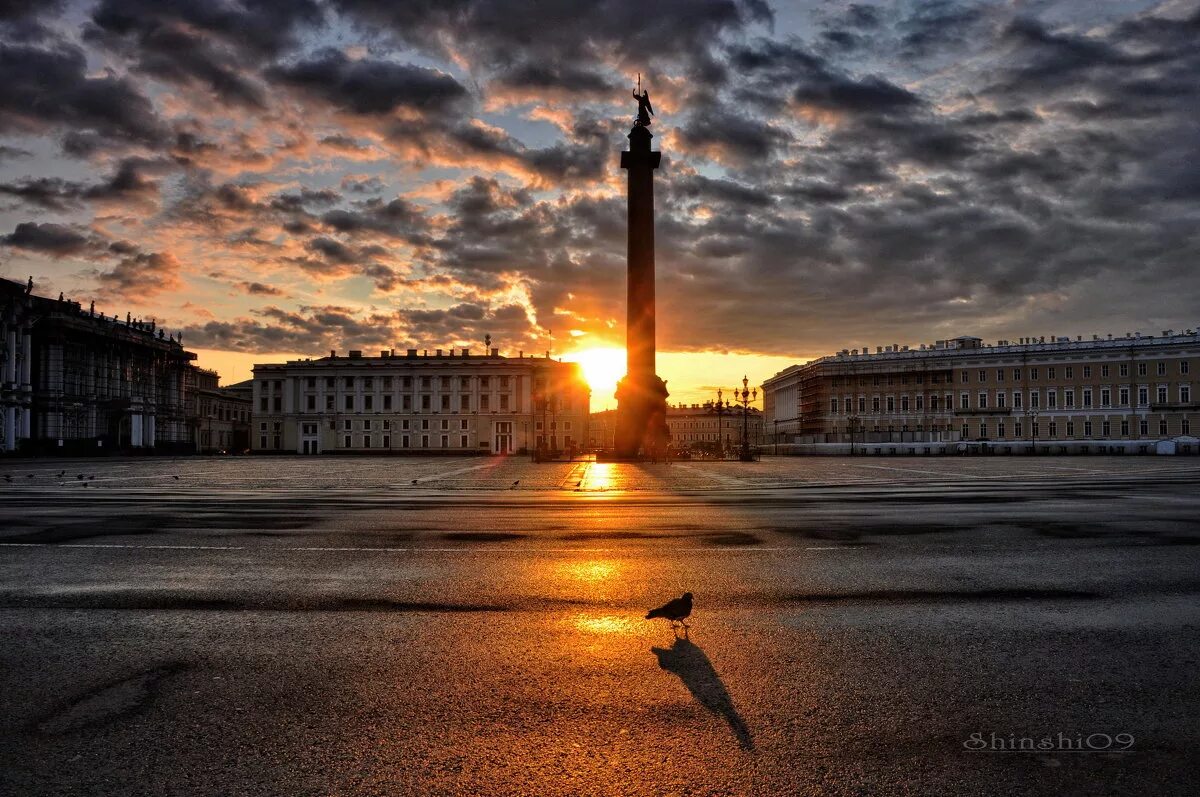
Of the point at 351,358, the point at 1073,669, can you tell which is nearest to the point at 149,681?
the point at 1073,669

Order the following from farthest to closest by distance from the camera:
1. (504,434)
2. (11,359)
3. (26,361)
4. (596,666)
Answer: (504,434)
(26,361)
(11,359)
(596,666)

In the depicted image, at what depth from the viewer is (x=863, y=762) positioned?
3676mm

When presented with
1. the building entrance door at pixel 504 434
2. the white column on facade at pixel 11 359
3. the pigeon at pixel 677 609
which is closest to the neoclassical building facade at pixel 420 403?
the building entrance door at pixel 504 434

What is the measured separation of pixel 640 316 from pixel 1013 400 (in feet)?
259

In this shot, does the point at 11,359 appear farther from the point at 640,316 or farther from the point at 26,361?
the point at 640,316

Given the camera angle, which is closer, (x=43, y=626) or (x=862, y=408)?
(x=43, y=626)

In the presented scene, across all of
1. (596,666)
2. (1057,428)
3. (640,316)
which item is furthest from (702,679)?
(1057,428)

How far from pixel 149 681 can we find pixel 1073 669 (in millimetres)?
5666

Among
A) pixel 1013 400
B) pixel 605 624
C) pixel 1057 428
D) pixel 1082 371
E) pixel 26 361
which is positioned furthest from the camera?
pixel 1013 400

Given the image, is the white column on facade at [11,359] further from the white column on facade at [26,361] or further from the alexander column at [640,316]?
the alexander column at [640,316]

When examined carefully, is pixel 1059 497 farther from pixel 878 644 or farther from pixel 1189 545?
pixel 878 644

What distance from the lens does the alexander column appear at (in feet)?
159

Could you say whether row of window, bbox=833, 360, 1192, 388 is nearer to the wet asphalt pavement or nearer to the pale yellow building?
the pale yellow building

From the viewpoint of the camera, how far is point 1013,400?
10712 cm
